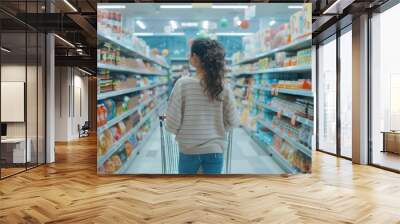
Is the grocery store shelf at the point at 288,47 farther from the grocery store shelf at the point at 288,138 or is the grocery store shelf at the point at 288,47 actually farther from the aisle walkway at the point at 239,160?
the aisle walkway at the point at 239,160

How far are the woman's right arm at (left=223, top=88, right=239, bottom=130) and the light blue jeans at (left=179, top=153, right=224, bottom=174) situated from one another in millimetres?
451

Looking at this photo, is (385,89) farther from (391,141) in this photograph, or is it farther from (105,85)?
(105,85)

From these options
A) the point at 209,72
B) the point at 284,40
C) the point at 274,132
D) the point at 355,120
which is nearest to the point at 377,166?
the point at 355,120

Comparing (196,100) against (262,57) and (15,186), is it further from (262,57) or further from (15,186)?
(15,186)

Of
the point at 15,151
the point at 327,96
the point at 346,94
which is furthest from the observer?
the point at 327,96

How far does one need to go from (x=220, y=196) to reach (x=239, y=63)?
1990 millimetres

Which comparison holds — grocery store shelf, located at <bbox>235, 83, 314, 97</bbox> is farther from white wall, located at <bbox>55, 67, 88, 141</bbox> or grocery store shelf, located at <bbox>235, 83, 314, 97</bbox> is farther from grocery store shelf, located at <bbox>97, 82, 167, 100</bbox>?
white wall, located at <bbox>55, 67, 88, 141</bbox>

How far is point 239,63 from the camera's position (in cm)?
536

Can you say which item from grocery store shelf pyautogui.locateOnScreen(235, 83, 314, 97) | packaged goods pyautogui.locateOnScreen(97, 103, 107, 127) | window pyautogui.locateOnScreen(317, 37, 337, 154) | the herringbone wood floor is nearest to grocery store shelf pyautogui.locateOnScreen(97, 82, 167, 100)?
packaged goods pyautogui.locateOnScreen(97, 103, 107, 127)

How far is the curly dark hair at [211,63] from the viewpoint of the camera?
522 centimetres

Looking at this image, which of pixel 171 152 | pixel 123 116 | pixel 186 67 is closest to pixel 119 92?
pixel 123 116

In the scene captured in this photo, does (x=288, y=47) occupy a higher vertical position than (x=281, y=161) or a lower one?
higher

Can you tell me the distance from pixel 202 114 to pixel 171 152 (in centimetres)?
73

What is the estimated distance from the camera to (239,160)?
5375 mm
